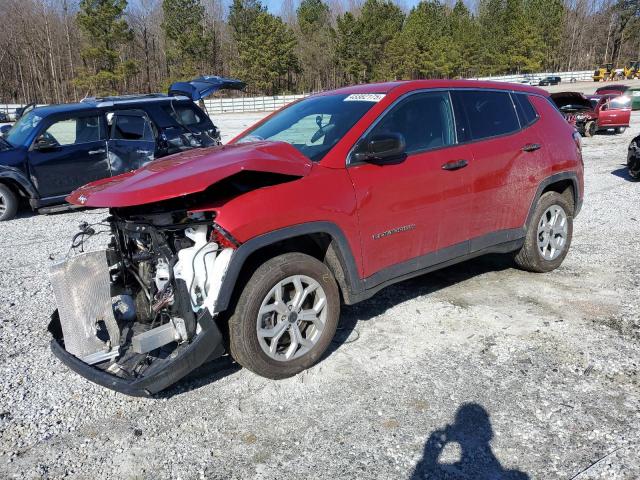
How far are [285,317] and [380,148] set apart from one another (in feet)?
4.18

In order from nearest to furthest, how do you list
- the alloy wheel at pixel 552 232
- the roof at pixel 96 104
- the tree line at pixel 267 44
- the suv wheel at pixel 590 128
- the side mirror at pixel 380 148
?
1. the side mirror at pixel 380 148
2. the alloy wheel at pixel 552 232
3. the roof at pixel 96 104
4. the suv wheel at pixel 590 128
5. the tree line at pixel 267 44

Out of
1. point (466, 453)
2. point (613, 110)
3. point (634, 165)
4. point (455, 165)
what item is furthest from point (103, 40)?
point (466, 453)

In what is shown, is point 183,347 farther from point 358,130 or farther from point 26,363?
point 358,130

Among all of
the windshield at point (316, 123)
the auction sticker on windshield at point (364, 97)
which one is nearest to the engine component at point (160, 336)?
the windshield at point (316, 123)

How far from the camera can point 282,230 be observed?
3314mm

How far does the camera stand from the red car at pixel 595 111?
18297mm

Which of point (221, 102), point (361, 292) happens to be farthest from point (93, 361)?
point (221, 102)

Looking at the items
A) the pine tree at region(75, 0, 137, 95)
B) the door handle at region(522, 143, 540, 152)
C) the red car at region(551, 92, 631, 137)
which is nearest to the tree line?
the pine tree at region(75, 0, 137, 95)

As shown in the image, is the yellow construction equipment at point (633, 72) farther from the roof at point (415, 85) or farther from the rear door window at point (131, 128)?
the roof at point (415, 85)

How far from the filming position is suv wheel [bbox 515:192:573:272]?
511 centimetres

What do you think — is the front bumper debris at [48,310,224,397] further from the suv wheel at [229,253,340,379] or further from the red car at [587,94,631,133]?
the red car at [587,94,631,133]

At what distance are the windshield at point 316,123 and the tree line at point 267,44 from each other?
176ft

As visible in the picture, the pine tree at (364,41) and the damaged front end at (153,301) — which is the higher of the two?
the pine tree at (364,41)

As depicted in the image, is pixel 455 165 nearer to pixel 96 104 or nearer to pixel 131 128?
pixel 131 128
